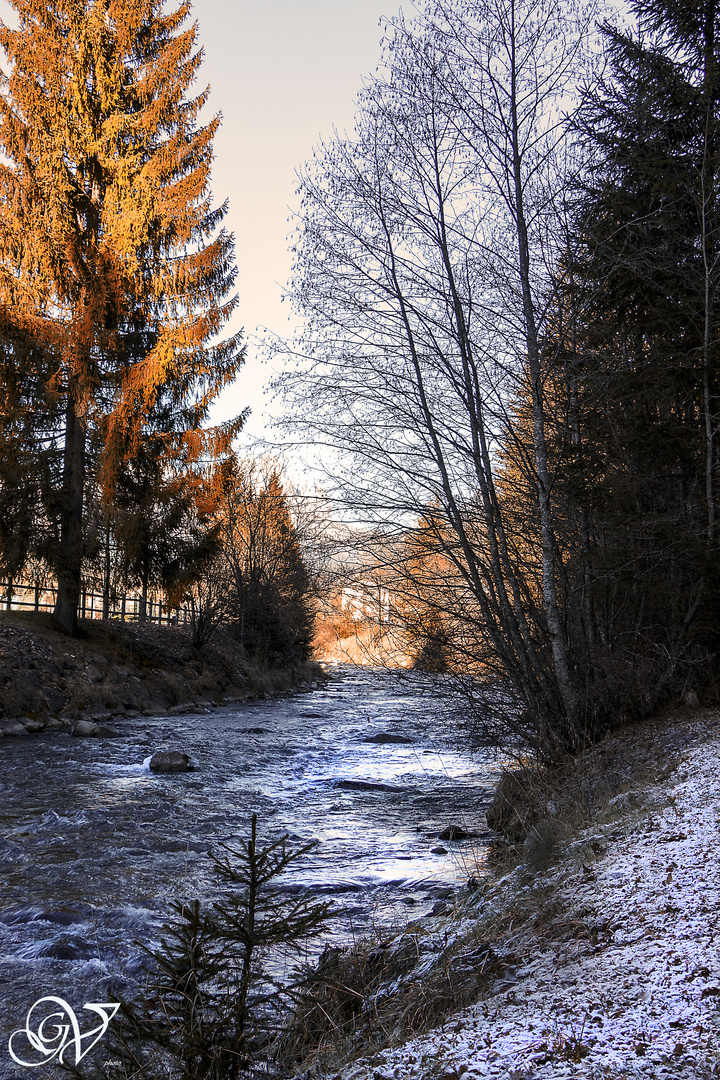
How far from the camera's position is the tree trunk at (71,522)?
15.8 meters

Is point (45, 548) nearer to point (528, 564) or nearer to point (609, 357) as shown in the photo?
point (528, 564)

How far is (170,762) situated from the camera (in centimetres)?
923

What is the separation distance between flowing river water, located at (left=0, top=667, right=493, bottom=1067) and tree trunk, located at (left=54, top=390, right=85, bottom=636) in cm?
461

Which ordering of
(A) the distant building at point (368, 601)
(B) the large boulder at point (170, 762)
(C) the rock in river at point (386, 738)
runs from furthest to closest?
1. (C) the rock in river at point (386, 738)
2. (B) the large boulder at point (170, 762)
3. (A) the distant building at point (368, 601)

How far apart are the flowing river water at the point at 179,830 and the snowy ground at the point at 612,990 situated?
1.91 meters

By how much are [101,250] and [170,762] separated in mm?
12586

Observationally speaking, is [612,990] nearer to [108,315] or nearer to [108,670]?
[108,670]

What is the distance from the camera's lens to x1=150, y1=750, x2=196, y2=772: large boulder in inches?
361

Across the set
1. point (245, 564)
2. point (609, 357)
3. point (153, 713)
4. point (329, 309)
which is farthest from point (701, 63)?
point (245, 564)

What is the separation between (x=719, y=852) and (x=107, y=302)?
55.0 feet

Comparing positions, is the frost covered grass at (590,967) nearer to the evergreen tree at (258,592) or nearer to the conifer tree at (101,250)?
the conifer tree at (101,250)

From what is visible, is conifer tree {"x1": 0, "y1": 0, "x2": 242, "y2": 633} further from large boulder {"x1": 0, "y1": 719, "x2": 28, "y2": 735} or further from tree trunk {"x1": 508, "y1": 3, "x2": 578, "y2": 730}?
tree trunk {"x1": 508, "y1": 3, "x2": 578, "y2": 730}

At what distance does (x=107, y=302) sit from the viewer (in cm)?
1627

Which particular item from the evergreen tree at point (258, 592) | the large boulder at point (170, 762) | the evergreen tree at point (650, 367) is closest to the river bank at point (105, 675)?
the evergreen tree at point (258, 592)
